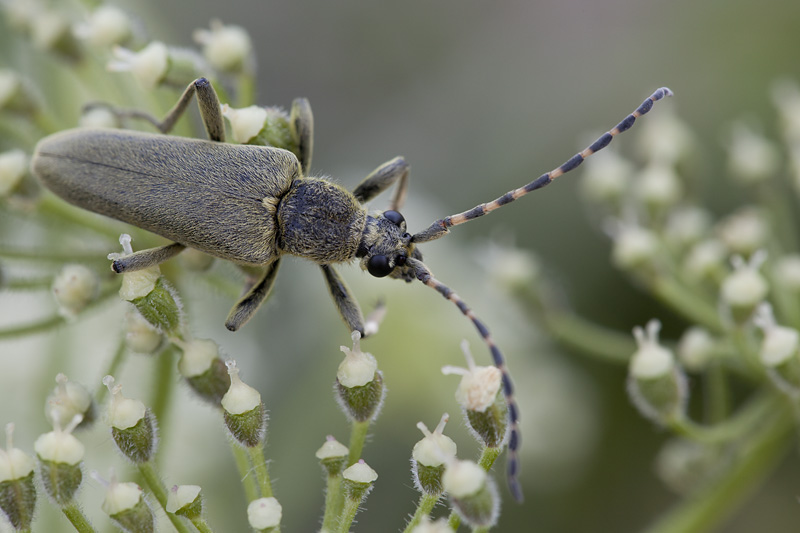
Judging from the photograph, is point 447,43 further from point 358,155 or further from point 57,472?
point 57,472

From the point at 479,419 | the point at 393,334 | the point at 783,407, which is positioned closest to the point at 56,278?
the point at 479,419

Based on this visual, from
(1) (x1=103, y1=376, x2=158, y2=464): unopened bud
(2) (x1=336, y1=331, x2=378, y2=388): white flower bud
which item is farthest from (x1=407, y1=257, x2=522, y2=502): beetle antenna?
(1) (x1=103, y1=376, x2=158, y2=464): unopened bud

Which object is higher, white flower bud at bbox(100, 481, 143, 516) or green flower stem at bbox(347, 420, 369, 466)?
green flower stem at bbox(347, 420, 369, 466)

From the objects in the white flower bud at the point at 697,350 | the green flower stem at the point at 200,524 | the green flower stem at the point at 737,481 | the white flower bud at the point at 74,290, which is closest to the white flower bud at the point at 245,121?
the white flower bud at the point at 74,290

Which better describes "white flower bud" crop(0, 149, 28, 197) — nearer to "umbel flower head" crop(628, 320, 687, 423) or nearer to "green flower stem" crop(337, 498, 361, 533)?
"green flower stem" crop(337, 498, 361, 533)

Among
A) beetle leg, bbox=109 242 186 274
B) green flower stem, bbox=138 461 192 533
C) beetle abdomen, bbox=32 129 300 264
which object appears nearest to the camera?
green flower stem, bbox=138 461 192 533

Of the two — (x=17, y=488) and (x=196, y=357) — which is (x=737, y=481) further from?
(x=17, y=488)
